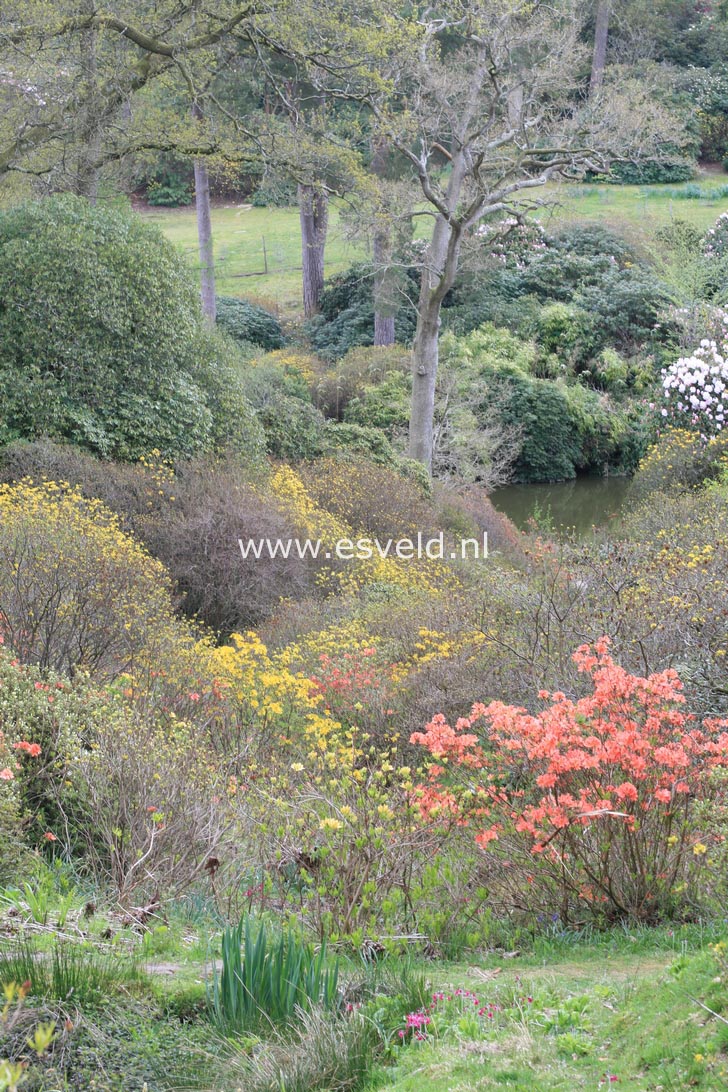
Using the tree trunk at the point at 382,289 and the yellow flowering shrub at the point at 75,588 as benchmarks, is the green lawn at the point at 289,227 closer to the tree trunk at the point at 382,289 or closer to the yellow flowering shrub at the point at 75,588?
the tree trunk at the point at 382,289

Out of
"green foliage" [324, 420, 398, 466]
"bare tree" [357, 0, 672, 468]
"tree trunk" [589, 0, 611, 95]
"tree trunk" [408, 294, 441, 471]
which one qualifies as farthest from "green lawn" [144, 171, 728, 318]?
"green foliage" [324, 420, 398, 466]

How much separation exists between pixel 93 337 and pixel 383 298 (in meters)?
14.2

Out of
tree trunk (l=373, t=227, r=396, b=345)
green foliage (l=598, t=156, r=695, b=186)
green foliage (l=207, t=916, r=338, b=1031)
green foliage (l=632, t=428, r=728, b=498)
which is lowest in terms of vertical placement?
green foliage (l=632, t=428, r=728, b=498)

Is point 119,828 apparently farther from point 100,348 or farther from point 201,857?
point 100,348

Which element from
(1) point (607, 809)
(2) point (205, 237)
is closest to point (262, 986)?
(1) point (607, 809)

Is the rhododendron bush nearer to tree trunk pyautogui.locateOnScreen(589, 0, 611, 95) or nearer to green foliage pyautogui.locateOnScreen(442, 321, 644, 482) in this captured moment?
green foliage pyautogui.locateOnScreen(442, 321, 644, 482)

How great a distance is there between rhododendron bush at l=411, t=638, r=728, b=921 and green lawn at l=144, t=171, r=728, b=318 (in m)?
27.9

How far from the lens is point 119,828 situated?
16.6 feet

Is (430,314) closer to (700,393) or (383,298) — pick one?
(700,393)

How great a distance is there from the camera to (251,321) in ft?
97.6

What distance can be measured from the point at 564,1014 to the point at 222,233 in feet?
131

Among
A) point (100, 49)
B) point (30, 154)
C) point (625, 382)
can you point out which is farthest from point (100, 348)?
point (625, 382)

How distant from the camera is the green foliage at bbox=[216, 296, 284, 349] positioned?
29234mm

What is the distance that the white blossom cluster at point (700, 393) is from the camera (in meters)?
19.2
